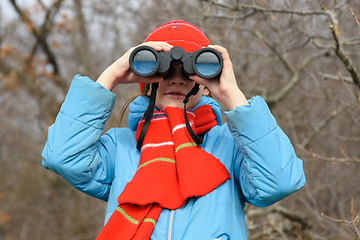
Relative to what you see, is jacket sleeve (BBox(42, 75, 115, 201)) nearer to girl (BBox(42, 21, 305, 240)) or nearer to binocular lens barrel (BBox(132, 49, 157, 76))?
girl (BBox(42, 21, 305, 240))

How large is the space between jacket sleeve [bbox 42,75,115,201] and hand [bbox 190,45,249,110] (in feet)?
1.49

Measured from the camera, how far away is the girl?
4.72 ft

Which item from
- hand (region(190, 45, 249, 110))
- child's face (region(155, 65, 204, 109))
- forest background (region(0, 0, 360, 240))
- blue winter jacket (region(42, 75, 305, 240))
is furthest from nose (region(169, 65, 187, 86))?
forest background (region(0, 0, 360, 240))

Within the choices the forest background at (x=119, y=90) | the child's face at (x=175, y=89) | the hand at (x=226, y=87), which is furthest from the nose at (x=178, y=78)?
the forest background at (x=119, y=90)

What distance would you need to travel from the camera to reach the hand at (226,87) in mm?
1518

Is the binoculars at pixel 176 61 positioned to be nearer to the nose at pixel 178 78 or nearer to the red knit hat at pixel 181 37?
the nose at pixel 178 78

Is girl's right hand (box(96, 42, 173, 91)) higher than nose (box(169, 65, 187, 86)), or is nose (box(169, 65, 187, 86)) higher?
girl's right hand (box(96, 42, 173, 91))

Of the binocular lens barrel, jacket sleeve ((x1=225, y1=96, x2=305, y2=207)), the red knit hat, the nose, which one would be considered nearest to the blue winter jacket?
jacket sleeve ((x1=225, y1=96, x2=305, y2=207))

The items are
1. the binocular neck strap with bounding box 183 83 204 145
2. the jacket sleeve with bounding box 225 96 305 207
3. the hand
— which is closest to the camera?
the jacket sleeve with bounding box 225 96 305 207

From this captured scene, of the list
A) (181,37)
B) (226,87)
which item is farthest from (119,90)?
(226,87)

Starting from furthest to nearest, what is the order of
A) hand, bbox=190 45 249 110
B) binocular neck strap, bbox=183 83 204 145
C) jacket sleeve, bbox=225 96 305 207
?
binocular neck strap, bbox=183 83 204 145
hand, bbox=190 45 249 110
jacket sleeve, bbox=225 96 305 207

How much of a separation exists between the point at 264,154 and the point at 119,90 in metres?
4.94

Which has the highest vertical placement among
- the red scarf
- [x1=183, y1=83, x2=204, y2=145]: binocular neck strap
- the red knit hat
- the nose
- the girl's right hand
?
the red knit hat

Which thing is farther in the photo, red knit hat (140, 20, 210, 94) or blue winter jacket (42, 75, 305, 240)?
red knit hat (140, 20, 210, 94)
